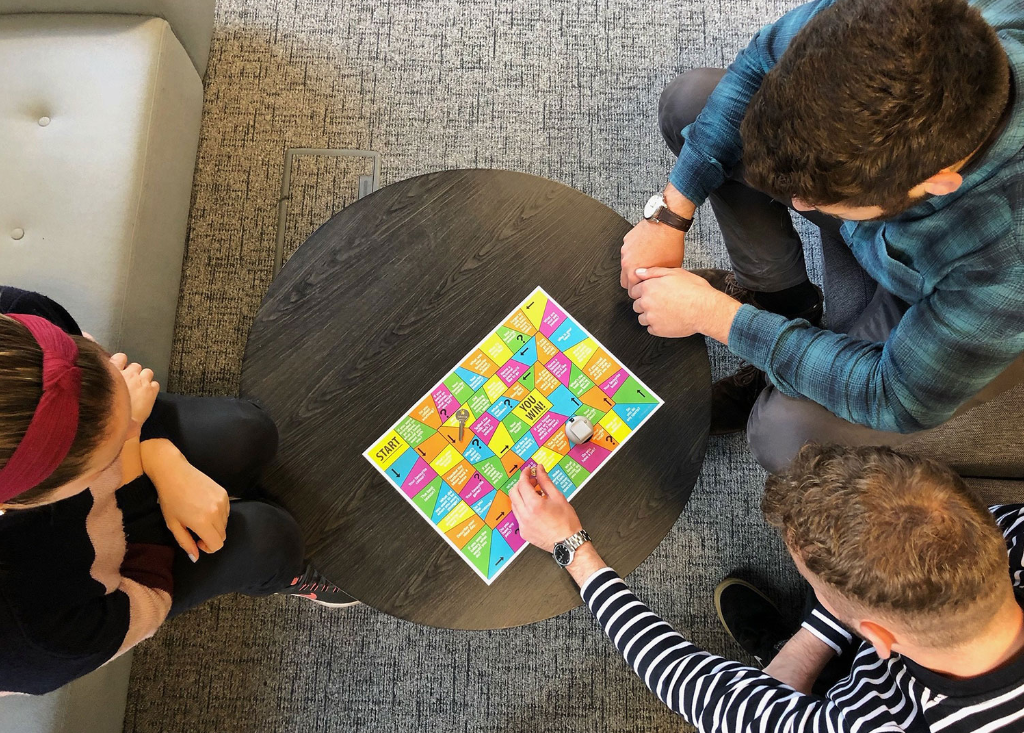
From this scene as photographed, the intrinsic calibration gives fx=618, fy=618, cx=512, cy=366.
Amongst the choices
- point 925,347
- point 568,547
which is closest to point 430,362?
point 568,547

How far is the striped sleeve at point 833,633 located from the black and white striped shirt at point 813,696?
0.30ft

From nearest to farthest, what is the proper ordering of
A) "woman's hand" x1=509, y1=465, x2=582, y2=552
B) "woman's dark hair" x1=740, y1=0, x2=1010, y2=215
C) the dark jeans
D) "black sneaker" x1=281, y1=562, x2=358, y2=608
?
"woman's dark hair" x1=740, y1=0, x2=1010, y2=215 → "woman's hand" x1=509, y1=465, x2=582, y2=552 → the dark jeans → "black sneaker" x1=281, y1=562, x2=358, y2=608

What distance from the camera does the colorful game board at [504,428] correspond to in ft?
3.51

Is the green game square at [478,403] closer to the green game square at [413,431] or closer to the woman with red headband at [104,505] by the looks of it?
the green game square at [413,431]

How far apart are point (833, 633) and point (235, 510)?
1.16 metres

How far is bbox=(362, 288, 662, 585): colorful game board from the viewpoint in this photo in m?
1.07

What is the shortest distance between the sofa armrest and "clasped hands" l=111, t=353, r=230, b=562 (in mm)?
920

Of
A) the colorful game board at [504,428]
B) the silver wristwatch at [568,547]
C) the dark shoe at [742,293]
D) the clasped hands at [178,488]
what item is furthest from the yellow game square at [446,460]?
the dark shoe at [742,293]

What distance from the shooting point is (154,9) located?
4.74 ft

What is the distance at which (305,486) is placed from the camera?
1.09 metres

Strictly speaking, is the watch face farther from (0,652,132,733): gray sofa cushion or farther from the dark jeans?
(0,652,132,733): gray sofa cushion

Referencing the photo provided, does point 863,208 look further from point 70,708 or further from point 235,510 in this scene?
point 70,708

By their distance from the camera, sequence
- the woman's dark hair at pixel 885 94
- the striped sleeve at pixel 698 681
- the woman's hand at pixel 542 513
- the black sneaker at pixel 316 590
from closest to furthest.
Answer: the woman's dark hair at pixel 885 94
the striped sleeve at pixel 698 681
the woman's hand at pixel 542 513
the black sneaker at pixel 316 590

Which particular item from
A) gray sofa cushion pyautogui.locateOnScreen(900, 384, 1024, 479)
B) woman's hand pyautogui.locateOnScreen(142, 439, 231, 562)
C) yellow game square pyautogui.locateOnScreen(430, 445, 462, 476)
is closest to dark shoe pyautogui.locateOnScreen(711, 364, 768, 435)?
gray sofa cushion pyautogui.locateOnScreen(900, 384, 1024, 479)
